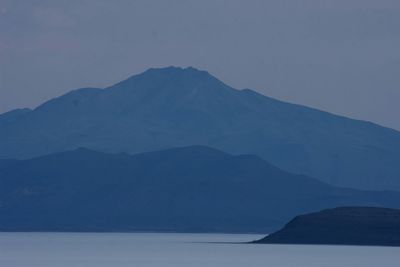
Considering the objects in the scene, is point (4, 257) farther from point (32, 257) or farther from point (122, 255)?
point (122, 255)

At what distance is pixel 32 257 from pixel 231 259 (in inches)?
985

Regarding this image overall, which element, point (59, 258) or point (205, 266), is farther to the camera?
point (59, 258)

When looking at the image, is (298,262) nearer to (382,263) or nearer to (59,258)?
(382,263)

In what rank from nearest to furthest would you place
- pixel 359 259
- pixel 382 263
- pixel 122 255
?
pixel 382 263
pixel 359 259
pixel 122 255

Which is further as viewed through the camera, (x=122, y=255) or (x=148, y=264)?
(x=122, y=255)

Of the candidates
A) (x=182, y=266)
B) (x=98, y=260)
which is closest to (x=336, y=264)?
(x=182, y=266)

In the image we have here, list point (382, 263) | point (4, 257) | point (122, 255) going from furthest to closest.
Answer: point (122, 255) → point (4, 257) → point (382, 263)

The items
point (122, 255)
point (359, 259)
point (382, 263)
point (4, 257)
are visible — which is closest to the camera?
point (382, 263)

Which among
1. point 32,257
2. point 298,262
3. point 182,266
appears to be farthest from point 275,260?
point 32,257

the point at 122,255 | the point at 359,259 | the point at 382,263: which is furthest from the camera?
the point at 122,255

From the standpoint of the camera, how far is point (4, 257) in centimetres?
18412

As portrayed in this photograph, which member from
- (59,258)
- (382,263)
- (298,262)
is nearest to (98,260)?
(59,258)

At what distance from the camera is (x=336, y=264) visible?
522 ft

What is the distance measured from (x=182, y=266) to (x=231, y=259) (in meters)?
23.9
